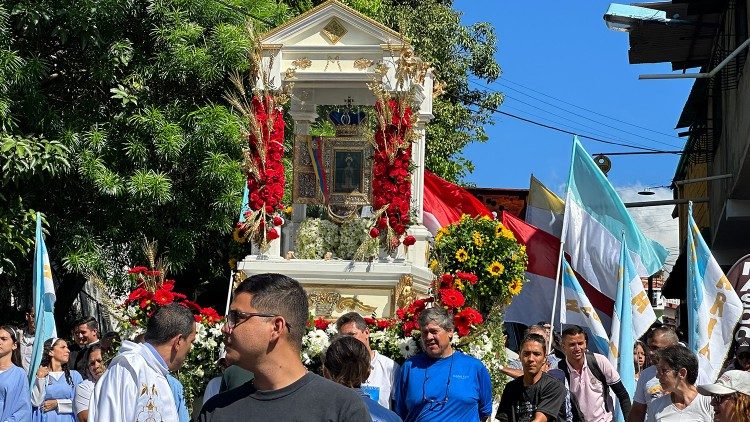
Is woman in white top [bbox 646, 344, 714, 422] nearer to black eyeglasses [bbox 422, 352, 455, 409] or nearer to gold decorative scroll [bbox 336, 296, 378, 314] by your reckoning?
black eyeglasses [bbox 422, 352, 455, 409]

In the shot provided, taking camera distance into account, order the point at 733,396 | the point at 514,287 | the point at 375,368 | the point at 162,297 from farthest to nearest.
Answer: the point at 514,287 → the point at 162,297 → the point at 375,368 → the point at 733,396

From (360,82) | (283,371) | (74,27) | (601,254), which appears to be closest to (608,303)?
(601,254)

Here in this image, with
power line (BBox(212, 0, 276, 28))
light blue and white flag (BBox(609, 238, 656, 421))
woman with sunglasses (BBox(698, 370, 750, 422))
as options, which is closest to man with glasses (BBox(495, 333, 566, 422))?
light blue and white flag (BBox(609, 238, 656, 421))

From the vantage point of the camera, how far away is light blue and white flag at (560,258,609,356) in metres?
13.7

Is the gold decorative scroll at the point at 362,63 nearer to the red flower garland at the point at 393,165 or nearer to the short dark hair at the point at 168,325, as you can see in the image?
the red flower garland at the point at 393,165

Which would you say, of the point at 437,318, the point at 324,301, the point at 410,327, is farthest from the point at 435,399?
the point at 324,301

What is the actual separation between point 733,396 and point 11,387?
610 cm

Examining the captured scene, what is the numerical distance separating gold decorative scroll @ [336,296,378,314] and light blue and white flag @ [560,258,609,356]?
268 centimetres

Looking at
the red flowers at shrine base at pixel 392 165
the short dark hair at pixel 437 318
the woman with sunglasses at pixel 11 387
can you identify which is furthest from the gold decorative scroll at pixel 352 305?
the short dark hair at pixel 437 318

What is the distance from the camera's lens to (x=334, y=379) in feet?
24.7

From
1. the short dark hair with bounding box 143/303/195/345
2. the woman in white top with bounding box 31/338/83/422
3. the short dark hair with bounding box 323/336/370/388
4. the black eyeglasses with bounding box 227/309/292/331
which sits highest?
the black eyeglasses with bounding box 227/309/292/331

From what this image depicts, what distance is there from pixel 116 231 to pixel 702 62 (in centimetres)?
1627

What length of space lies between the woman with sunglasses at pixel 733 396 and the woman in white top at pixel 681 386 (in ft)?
8.15

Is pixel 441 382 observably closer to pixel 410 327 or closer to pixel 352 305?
pixel 410 327
